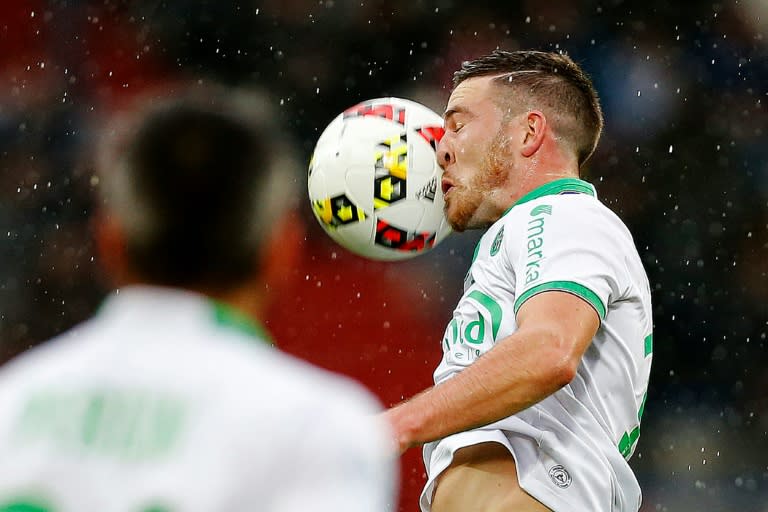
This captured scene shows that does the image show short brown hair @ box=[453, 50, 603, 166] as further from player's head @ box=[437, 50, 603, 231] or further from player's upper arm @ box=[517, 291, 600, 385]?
player's upper arm @ box=[517, 291, 600, 385]

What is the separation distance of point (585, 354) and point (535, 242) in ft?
1.01

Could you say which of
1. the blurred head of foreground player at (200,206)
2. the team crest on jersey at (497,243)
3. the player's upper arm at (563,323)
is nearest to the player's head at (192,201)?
the blurred head of foreground player at (200,206)

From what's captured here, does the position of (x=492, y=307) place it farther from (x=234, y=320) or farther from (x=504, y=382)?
(x=234, y=320)

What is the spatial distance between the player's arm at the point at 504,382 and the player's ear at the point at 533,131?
84 centimetres

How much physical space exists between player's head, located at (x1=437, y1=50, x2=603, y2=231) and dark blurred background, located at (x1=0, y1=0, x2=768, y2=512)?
2.81m

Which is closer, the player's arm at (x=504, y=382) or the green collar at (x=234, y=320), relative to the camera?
the green collar at (x=234, y=320)

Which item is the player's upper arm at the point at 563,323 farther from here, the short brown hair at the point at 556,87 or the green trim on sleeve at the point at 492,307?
the short brown hair at the point at 556,87

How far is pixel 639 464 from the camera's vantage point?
5.89 m

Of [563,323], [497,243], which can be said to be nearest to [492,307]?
[497,243]

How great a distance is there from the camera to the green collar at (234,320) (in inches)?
53.0

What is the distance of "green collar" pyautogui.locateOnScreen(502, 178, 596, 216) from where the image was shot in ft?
10.0

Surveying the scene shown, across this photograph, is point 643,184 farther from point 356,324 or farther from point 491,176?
point 491,176

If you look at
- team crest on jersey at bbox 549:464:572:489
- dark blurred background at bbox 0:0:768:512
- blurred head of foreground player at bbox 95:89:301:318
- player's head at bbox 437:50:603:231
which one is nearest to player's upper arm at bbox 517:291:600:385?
team crest on jersey at bbox 549:464:572:489

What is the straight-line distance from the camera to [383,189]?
10.9 feet
